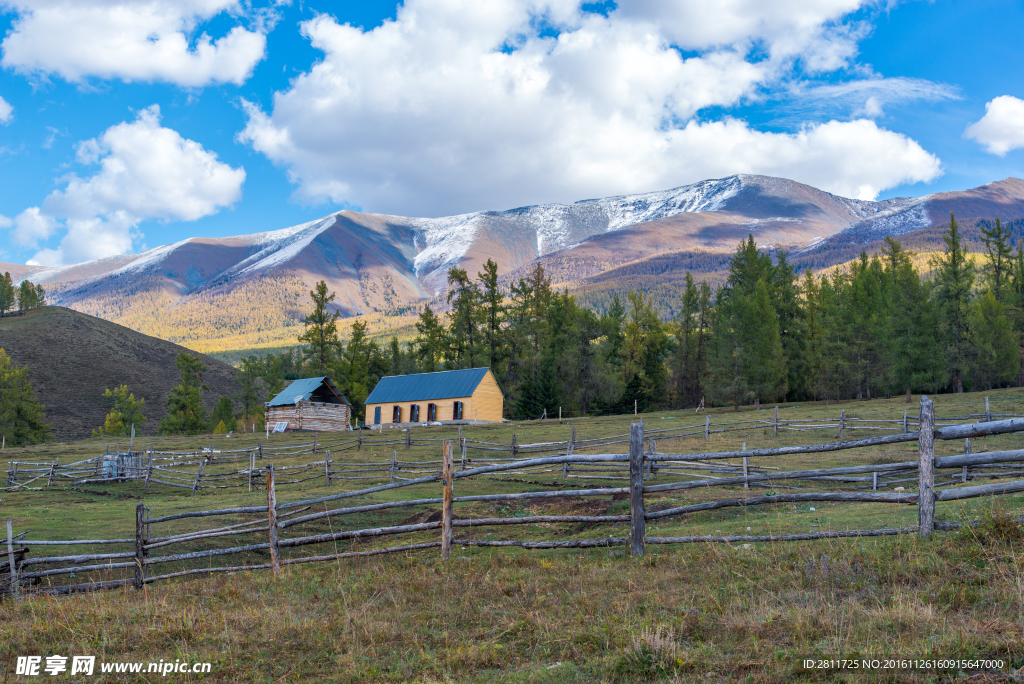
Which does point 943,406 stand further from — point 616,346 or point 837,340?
point 616,346

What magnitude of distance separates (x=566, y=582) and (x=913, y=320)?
60253 millimetres

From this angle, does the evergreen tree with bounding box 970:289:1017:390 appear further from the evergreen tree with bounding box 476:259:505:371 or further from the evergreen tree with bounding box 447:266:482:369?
the evergreen tree with bounding box 447:266:482:369

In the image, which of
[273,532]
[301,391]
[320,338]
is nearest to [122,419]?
[320,338]

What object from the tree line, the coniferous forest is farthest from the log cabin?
the tree line

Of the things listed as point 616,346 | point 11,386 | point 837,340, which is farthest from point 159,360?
point 837,340

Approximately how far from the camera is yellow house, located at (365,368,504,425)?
2106 inches

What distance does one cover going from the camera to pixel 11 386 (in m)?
61.2

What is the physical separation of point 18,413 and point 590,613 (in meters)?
72.6

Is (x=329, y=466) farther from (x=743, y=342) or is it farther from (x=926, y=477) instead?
(x=743, y=342)

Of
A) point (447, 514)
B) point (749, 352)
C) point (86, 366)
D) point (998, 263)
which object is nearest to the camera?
point (447, 514)

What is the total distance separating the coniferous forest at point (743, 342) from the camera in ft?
183

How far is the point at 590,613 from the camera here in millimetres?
5879

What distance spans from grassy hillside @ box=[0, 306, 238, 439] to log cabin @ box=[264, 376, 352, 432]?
128 feet

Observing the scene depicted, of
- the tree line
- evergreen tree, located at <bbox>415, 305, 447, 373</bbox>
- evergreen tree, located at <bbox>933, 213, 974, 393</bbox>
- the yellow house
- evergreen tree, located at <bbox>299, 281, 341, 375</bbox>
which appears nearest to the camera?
the yellow house
